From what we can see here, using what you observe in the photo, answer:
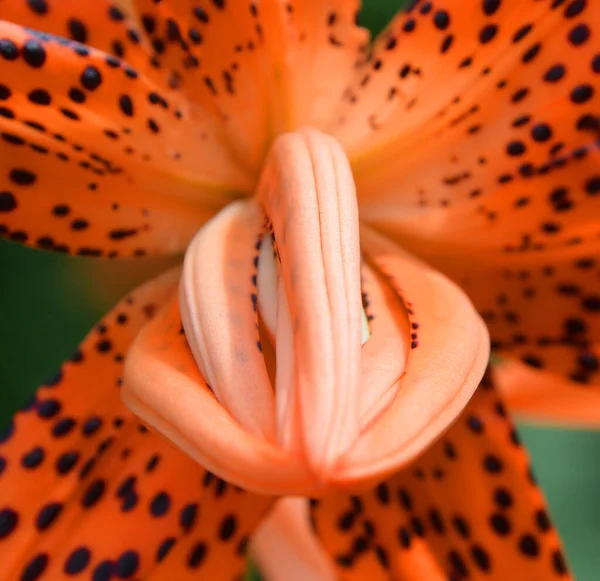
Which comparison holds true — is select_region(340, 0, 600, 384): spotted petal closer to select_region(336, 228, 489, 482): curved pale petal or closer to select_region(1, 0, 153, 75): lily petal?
select_region(336, 228, 489, 482): curved pale petal

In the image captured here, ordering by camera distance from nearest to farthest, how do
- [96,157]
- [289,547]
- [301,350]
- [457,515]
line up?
[301,350] < [96,157] < [457,515] < [289,547]

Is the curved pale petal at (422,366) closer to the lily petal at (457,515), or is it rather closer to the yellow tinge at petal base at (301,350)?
the yellow tinge at petal base at (301,350)

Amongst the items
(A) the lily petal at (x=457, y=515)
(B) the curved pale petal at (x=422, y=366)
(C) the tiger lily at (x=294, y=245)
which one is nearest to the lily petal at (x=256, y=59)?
(C) the tiger lily at (x=294, y=245)

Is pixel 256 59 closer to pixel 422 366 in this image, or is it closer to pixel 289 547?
pixel 422 366

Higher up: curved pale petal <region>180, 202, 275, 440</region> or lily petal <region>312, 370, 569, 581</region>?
curved pale petal <region>180, 202, 275, 440</region>

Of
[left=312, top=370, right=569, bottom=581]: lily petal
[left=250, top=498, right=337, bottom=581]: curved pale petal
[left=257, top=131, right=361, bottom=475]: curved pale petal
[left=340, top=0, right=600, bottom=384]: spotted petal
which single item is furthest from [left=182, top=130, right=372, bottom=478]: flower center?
[left=250, top=498, right=337, bottom=581]: curved pale petal

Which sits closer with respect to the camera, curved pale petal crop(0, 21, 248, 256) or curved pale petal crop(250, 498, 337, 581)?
curved pale petal crop(0, 21, 248, 256)

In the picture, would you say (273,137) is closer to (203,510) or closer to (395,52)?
(395,52)

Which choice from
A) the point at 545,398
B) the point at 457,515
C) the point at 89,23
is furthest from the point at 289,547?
the point at 89,23
